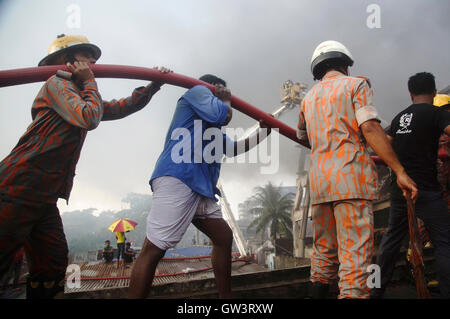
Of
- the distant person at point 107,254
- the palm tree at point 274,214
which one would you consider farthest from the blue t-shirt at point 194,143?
the palm tree at point 274,214

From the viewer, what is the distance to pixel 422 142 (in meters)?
2.34

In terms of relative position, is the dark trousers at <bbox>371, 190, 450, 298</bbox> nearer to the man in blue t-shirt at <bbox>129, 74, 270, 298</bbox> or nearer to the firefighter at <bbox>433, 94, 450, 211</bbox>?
the firefighter at <bbox>433, 94, 450, 211</bbox>

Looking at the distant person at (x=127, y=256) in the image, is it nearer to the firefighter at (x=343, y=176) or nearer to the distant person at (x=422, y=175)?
the distant person at (x=422, y=175)

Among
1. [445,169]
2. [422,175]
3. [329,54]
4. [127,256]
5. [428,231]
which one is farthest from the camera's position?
[127,256]

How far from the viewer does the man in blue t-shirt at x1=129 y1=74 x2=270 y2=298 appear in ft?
5.56

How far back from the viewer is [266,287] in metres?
2.93

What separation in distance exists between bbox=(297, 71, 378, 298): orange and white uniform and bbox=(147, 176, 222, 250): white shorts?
828mm

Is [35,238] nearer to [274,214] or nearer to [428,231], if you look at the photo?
[428,231]

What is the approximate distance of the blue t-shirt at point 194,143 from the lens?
Result: 1869mm

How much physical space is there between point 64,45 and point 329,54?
192cm

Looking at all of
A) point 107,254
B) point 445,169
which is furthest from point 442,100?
point 107,254

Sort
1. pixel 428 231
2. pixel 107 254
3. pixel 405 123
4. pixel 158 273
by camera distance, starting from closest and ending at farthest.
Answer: pixel 428 231 → pixel 405 123 → pixel 158 273 → pixel 107 254

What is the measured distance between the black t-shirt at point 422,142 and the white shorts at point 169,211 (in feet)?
6.13
